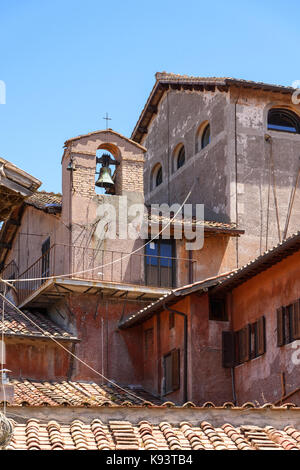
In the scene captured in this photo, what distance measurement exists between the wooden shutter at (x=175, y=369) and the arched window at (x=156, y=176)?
10.9 m

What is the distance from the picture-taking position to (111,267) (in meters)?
30.9

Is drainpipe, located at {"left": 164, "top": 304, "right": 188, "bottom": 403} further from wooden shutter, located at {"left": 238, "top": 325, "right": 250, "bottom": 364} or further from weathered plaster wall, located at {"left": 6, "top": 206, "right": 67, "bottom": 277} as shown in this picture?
weathered plaster wall, located at {"left": 6, "top": 206, "right": 67, "bottom": 277}

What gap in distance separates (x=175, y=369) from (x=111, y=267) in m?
3.84

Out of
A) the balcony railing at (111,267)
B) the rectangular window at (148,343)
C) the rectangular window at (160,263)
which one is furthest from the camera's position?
the rectangular window at (160,263)

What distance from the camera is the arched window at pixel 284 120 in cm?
3444

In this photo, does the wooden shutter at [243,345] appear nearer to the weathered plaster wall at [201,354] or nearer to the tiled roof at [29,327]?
the weathered plaster wall at [201,354]

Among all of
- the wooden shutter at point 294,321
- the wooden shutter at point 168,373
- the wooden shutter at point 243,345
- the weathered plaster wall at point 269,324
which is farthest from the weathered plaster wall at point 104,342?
the wooden shutter at point 294,321

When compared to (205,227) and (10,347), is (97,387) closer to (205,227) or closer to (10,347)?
(10,347)

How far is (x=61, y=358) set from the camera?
3012cm

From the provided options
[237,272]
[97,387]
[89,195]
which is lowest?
[97,387]

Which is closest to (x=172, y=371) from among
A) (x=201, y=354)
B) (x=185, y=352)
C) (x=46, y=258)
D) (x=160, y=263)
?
(x=185, y=352)

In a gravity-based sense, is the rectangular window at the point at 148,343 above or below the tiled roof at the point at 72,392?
above

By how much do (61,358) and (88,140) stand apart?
634 cm
